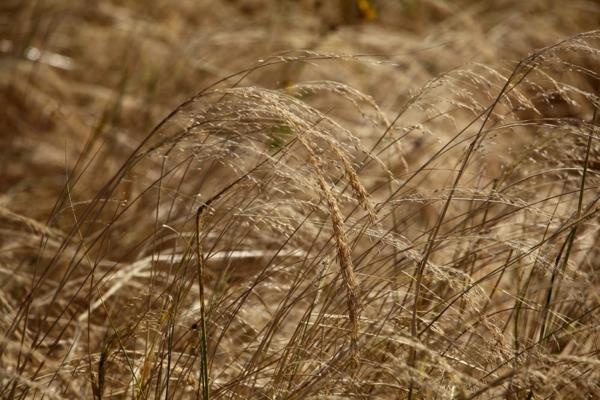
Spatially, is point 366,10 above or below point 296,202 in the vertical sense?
above

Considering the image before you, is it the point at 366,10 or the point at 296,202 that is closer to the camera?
the point at 296,202

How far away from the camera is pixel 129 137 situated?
12.8ft

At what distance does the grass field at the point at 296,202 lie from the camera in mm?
1599

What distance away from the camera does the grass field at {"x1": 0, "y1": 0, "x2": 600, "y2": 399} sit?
160 cm

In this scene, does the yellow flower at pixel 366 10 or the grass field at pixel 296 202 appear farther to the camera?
the yellow flower at pixel 366 10

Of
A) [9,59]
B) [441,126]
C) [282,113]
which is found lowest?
[441,126]

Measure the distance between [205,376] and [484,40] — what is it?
3.14m

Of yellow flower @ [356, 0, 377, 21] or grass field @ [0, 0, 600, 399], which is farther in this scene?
yellow flower @ [356, 0, 377, 21]

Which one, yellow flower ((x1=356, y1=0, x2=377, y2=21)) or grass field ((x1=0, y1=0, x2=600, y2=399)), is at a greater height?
yellow flower ((x1=356, y1=0, x2=377, y2=21))

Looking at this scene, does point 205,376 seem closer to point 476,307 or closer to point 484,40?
point 476,307

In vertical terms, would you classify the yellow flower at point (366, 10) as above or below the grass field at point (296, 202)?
above

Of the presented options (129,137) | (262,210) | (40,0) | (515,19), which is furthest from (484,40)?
(262,210)

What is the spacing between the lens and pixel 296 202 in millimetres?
1646

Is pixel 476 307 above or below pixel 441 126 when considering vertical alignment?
above
